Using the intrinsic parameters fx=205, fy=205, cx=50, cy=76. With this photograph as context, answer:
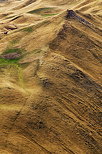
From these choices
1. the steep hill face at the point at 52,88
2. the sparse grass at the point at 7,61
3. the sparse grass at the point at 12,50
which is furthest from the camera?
the sparse grass at the point at 12,50

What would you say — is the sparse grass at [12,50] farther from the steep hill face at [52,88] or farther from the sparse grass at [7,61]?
the sparse grass at [7,61]

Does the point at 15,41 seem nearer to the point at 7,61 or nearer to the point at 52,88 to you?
the point at 7,61

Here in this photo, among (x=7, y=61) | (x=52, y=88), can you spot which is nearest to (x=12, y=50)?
(x=7, y=61)

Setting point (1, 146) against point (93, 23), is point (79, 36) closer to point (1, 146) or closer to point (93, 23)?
point (93, 23)

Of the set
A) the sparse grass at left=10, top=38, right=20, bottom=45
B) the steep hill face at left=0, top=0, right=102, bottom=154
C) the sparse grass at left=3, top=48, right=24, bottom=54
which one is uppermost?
the sparse grass at left=10, top=38, right=20, bottom=45

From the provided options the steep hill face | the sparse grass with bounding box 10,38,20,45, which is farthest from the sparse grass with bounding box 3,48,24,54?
the sparse grass with bounding box 10,38,20,45

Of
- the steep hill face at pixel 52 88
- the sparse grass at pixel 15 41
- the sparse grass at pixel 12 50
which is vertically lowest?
the steep hill face at pixel 52 88

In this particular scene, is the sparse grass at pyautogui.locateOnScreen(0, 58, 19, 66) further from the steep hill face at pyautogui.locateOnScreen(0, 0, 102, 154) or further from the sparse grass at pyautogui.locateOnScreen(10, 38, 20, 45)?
the sparse grass at pyautogui.locateOnScreen(10, 38, 20, 45)

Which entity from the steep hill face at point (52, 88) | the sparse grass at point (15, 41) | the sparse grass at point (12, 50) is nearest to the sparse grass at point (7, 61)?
the steep hill face at point (52, 88)
